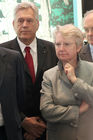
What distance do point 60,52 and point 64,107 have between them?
0.45m

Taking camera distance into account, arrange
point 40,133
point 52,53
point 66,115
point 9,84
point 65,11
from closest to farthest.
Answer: point 9,84
point 66,115
point 40,133
point 52,53
point 65,11

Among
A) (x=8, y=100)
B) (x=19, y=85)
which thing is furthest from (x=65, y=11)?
(x=8, y=100)

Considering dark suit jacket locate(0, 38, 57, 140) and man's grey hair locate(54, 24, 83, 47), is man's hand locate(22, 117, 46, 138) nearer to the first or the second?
dark suit jacket locate(0, 38, 57, 140)

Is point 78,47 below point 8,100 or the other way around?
the other way around

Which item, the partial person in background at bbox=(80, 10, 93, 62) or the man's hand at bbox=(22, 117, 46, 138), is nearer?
the man's hand at bbox=(22, 117, 46, 138)

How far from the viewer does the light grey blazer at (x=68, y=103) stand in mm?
1780

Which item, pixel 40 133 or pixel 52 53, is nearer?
pixel 40 133

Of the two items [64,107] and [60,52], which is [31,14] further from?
[64,107]

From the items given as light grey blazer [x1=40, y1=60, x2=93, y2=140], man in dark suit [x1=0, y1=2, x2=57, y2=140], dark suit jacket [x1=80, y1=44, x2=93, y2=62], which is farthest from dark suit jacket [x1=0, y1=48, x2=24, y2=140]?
dark suit jacket [x1=80, y1=44, x2=93, y2=62]

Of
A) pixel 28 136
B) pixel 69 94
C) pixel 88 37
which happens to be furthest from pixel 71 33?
pixel 28 136

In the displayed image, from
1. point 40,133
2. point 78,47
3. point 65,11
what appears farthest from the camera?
point 65,11

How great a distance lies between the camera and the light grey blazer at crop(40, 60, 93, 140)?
1.78 metres

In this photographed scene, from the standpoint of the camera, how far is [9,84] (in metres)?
1.66

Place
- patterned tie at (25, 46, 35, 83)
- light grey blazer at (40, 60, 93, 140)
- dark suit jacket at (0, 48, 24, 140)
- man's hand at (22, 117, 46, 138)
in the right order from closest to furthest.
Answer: dark suit jacket at (0, 48, 24, 140) < light grey blazer at (40, 60, 93, 140) < man's hand at (22, 117, 46, 138) < patterned tie at (25, 46, 35, 83)
